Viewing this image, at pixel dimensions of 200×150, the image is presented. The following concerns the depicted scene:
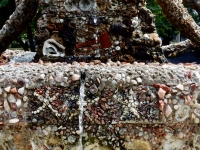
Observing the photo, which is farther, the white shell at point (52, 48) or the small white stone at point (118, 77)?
the white shell at point (52, 48)

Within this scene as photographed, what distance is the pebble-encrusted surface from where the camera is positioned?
5.70ft

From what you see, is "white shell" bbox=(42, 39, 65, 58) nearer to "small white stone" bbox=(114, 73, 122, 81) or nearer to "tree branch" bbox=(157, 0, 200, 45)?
"tree branch" bbox=(157, 0, 200, 45)

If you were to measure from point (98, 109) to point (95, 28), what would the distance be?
102 cm

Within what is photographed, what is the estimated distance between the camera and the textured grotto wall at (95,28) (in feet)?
8.78

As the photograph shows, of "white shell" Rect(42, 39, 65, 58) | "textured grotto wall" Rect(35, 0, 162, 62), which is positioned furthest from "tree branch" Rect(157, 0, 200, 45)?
"white shell" Rect(42, 39, 65, 58)

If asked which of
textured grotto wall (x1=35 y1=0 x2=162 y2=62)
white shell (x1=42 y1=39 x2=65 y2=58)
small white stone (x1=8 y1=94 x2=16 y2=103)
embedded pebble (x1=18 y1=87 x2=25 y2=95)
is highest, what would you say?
textured grotto wall (x1=35 y1=0 x2=162 y2=62)

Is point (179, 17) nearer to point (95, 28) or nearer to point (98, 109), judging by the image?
point (95, 28)

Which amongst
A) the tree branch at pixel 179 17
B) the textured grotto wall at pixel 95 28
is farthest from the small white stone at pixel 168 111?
the tree branch at pixel 179 17

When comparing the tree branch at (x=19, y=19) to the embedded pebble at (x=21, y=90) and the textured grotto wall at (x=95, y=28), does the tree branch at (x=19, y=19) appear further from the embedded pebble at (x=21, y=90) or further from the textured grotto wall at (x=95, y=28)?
the embedded pebble at (x=21, y=90)

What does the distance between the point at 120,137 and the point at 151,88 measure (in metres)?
0.22

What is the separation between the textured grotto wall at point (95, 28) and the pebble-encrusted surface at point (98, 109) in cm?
91

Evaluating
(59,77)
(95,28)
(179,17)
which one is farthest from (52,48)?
(59,77)

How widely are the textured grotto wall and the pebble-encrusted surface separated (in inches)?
35.8

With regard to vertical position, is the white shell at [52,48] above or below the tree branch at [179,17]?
below
